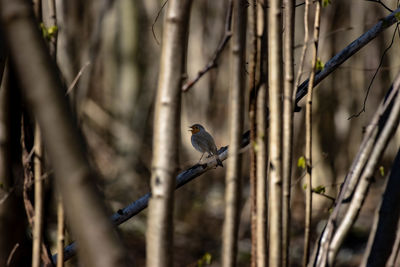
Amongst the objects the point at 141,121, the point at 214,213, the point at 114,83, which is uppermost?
the point at 114,83

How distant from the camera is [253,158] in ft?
5.13

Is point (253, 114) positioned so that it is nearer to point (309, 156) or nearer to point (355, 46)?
point (309, 156)

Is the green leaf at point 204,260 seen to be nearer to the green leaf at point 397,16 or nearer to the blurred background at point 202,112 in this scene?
the green leaf at point 397,16

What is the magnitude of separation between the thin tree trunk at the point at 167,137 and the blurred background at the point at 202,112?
536 cm

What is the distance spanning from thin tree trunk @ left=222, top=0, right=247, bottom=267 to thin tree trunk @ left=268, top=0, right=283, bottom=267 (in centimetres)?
17

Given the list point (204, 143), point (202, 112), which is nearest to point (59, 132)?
point (204, 143)

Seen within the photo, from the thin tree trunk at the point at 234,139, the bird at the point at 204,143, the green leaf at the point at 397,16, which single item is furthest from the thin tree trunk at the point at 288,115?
the bird at the point at 204,143

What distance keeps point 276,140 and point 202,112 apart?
40.4 ft

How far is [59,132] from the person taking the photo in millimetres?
1021

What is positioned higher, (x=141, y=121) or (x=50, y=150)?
(x=141, y=121)

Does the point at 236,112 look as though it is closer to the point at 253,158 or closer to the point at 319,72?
the point at 253,158

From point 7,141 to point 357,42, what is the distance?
137cm

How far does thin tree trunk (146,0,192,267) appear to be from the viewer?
1269mm

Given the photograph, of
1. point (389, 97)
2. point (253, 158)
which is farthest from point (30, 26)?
point (389, 97)
